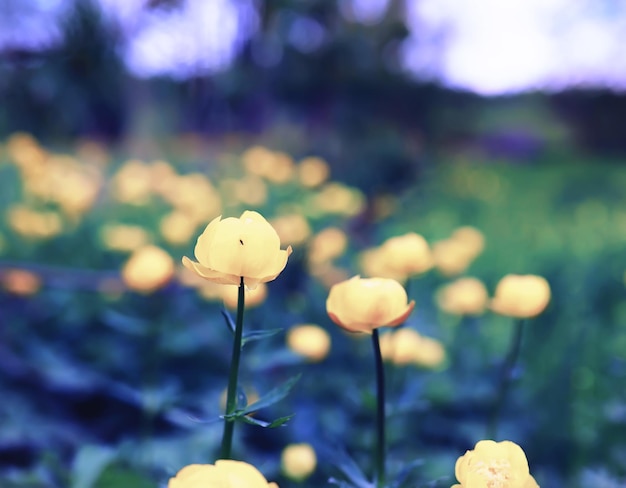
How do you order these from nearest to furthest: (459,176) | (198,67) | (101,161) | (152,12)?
(101,161), (152,12), (198,67), (459,176)

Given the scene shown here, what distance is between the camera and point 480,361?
162cm

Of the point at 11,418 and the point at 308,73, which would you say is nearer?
the point at 11,418

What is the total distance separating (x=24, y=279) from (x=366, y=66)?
341 centimetres

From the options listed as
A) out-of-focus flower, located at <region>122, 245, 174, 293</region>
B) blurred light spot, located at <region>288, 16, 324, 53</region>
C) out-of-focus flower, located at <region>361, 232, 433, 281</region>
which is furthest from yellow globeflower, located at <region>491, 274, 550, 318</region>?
blurred light spot, located at <region>288, 16, 324, 53</region>

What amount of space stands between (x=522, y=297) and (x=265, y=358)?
1.76 ft

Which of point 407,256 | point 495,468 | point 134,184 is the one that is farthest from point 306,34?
point 495,468

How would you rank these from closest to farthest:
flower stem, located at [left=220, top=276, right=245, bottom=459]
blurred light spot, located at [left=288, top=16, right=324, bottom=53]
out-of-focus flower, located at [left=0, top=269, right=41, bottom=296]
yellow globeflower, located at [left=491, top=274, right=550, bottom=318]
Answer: flower stem, located at [left=220, top=276, right=245, bottom=459], yellow globeflower, located at [left=491, top=274, right=550, bottom=318], out-of-focus flower, located at [left=0, top=269, right=41, bottom=296], blurred light spot, located at [left=288, top=16, right=324, bottom=53]

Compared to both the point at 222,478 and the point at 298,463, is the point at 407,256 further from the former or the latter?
the point at 222,478

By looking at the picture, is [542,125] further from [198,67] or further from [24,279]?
[24,279]

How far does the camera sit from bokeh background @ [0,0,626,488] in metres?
1.17

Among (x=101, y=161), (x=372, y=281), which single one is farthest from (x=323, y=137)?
(x=372, y=281)

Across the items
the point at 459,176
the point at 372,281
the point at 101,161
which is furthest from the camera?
the point at 459,176

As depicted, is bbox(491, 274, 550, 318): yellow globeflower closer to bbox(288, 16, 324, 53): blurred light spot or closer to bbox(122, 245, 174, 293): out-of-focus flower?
bbox(122, 245, 174, 293): out-of-focus flower

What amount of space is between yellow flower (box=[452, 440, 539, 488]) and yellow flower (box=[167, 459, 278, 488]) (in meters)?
0.16
